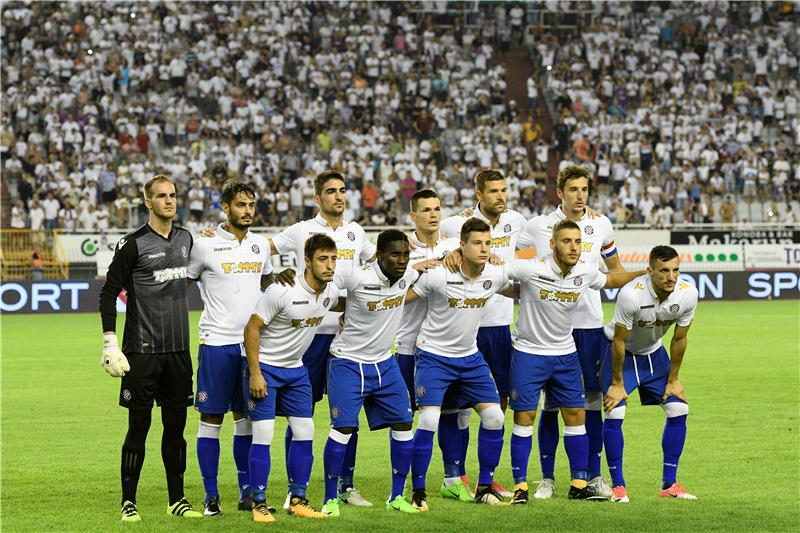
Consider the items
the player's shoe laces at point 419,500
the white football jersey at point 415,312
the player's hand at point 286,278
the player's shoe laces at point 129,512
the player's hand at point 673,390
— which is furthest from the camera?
the white football jersey at point 415,312

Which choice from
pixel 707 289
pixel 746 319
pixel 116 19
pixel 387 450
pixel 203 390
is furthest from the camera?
pixel 116 19

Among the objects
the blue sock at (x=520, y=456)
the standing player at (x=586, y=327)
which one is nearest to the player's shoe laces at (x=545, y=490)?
the standing player at (x=586, y=327)

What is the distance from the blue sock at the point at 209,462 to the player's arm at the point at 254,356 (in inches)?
24.9

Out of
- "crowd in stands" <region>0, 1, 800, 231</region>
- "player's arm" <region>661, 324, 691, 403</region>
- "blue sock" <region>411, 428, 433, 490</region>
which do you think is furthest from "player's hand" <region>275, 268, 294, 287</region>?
"crowd in stands" <region>0, 1, 800, 231</region>

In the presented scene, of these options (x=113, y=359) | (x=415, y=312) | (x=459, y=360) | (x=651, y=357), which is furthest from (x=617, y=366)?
(x=113, y=359)

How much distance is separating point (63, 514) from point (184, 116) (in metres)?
27.5

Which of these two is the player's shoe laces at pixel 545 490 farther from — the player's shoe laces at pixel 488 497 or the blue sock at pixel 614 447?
the blue sock at pixel 614 447

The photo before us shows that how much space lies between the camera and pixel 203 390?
864 cm

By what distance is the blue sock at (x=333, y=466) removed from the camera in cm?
841

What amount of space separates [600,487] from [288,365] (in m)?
2.65

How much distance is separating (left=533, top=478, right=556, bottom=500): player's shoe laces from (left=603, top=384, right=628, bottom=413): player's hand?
2.43 feet

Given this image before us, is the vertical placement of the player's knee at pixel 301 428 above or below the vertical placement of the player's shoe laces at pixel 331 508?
above

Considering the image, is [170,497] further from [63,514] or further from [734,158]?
[734,158]

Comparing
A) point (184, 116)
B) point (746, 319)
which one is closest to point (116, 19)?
point (184, 116)
